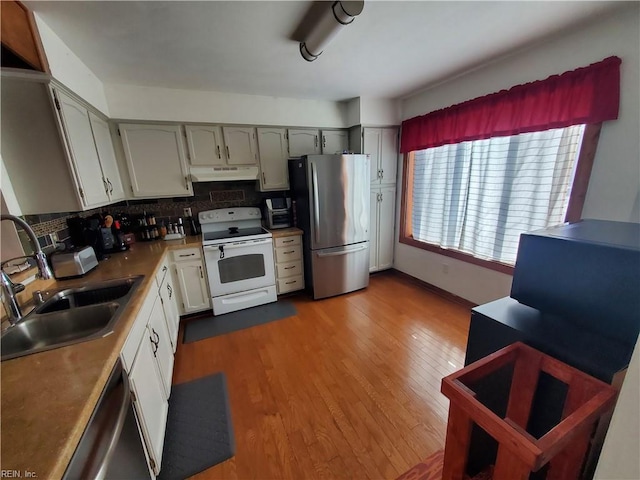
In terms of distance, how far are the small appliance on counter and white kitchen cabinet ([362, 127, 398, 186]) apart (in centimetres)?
120

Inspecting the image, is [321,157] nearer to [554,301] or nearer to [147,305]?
[147,305]

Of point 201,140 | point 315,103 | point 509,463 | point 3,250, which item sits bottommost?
point 509,463

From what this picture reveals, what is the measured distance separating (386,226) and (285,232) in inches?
59.3

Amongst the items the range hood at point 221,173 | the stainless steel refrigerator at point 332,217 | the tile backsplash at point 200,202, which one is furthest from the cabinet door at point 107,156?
the stainless steel refrigerator at point 332,217

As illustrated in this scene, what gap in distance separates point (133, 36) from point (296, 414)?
2652mm

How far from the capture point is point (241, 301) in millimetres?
2869

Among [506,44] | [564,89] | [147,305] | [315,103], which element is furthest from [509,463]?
[315,103]

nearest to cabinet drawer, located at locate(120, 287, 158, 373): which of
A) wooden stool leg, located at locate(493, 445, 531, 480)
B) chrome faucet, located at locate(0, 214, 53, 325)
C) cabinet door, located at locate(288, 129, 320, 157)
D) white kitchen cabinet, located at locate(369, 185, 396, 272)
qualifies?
chrome faucet, located at locate(0, 214, 53, 325)

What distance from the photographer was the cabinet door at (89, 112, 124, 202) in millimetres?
2025

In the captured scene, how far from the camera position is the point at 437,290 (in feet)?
10.5

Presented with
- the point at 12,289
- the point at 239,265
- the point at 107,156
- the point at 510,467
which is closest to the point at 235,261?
the point at 239,265

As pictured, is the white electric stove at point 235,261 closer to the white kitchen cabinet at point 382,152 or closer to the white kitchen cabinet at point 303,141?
the white kitchen cabinet at point 303,141

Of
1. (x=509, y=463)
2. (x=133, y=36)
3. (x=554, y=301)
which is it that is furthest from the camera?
(x=133, y=36)

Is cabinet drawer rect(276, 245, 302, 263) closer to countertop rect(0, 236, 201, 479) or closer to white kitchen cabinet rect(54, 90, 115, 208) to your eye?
white kitchen cabinet rect(54, 90, 115, 208)
